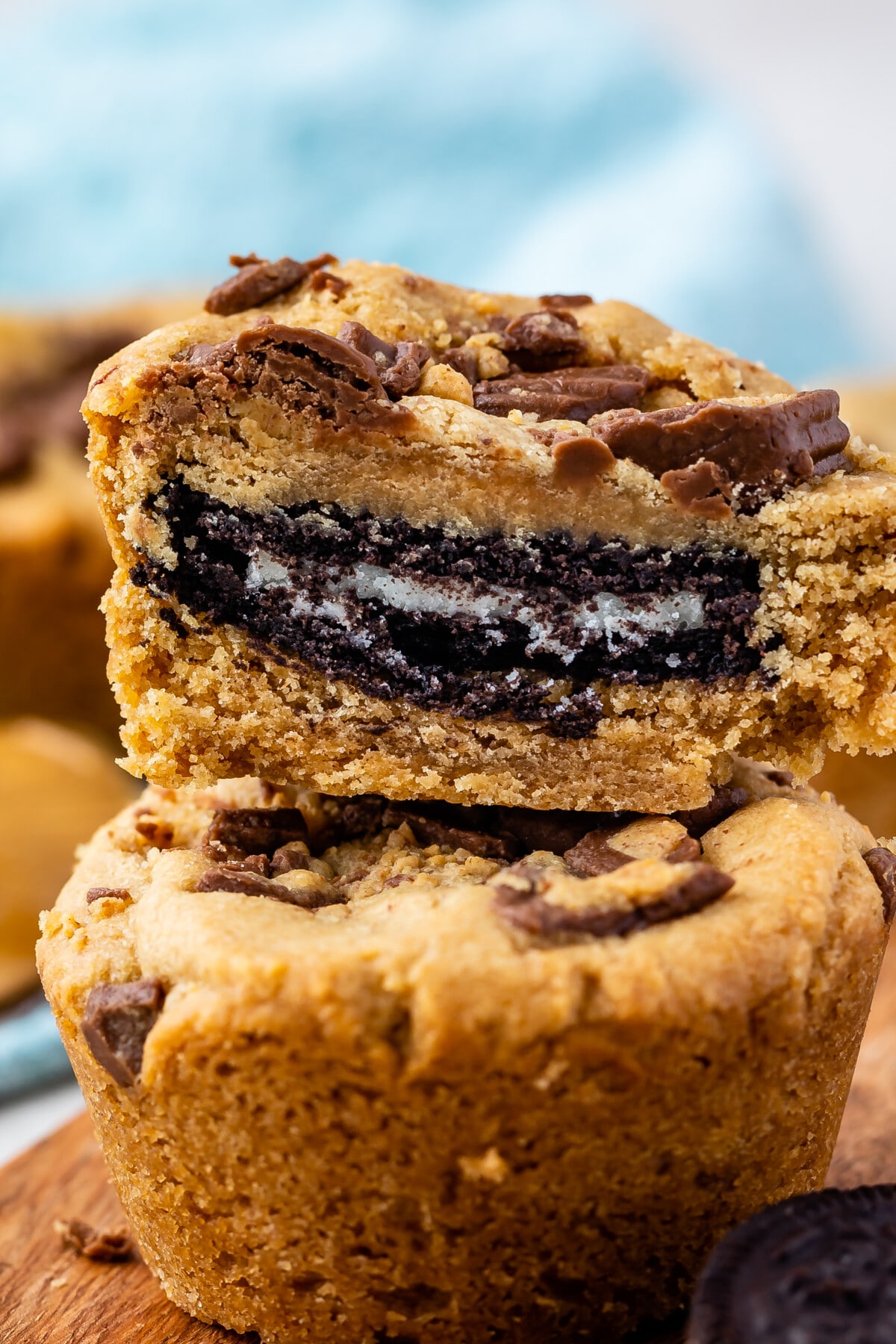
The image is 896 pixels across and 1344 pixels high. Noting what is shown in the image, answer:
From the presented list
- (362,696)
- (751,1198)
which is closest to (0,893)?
(362,696)

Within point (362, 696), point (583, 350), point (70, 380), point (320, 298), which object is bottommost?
point (362, 696)

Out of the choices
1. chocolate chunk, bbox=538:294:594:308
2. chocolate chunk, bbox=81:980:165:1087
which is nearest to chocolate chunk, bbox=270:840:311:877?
chocolate chunk, bbox=81:980:165:1087

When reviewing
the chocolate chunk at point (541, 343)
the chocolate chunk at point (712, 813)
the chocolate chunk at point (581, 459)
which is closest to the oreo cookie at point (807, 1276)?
the chocolate chunk at point (712, 813)

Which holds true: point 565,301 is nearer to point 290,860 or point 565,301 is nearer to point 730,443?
point 730,443

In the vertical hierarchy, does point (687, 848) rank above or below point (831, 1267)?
above

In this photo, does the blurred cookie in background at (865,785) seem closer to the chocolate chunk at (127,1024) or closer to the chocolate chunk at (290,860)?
the chocolate chunk at (290,860)

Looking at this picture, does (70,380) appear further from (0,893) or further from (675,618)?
(675,618)

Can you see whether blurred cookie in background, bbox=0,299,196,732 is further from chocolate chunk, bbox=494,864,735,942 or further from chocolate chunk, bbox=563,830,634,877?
chocolate chunk, bbox=494,864,735,942

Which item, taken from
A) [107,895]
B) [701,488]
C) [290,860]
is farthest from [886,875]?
[107,895]
